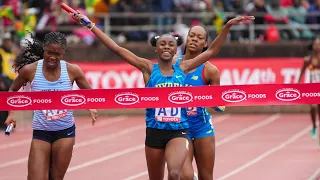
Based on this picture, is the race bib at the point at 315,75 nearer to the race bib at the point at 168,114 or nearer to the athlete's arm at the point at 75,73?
the race bib at the point at 168,114

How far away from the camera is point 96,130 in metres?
21.2

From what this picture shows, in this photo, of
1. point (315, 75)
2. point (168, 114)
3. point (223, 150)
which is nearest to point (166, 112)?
point (168, 114)

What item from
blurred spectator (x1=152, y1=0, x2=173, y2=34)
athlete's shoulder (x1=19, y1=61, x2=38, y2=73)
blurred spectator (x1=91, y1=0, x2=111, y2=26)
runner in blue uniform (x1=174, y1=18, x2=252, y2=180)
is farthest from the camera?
blurred spectator (x1=152, y1=0, x2=173, y2=34)

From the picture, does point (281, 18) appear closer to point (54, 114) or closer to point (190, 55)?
point (190, 55)

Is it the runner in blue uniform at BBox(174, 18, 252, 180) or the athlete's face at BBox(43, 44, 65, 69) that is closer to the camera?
the athlete's face at BBox(43, 44, 65, 69)

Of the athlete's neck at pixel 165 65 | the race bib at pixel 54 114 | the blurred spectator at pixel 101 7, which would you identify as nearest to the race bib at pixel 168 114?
the athlete's neck at pixel 165 65

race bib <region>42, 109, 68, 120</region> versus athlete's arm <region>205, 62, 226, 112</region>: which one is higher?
athlete's arm <region>205, 62, 226, 112</region>

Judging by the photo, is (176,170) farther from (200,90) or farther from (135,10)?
(135,10)

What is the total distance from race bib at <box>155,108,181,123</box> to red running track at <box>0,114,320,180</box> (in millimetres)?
4071

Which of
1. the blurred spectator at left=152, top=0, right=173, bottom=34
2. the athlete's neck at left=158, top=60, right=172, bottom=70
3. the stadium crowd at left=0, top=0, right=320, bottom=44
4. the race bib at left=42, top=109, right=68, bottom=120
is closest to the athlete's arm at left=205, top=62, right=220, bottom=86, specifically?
the athlete's neck at left=158, top=60, right=172, bottom=70

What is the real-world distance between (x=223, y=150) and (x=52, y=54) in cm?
823

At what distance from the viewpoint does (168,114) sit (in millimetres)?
9273

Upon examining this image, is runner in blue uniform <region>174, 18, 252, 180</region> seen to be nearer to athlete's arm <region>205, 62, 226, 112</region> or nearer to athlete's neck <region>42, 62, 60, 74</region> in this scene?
athlete's arm <region>205, 62, 226, 112</region>

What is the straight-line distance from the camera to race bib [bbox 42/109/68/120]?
924 cm
